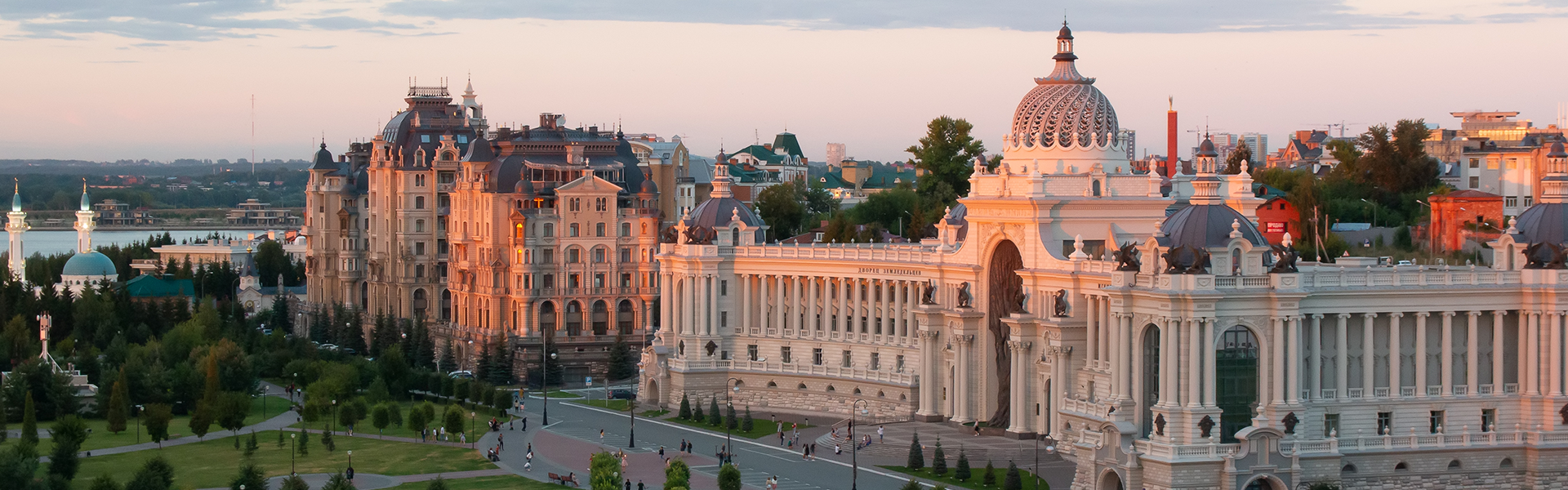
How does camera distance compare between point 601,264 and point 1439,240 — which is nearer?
point 1439,240

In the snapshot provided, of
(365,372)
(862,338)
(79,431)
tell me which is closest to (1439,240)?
(862,338)

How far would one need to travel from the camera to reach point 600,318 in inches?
6225

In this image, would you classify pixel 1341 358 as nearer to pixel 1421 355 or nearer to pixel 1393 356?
pixel 1393 356

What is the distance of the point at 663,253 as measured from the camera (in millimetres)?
131500

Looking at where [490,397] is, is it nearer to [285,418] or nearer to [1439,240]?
[285,418]

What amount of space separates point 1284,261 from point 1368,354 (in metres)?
6.98

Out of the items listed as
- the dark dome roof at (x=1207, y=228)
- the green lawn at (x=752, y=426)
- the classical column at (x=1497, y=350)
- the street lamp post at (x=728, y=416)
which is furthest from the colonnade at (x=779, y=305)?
the classical column at (x=1497, y=350)

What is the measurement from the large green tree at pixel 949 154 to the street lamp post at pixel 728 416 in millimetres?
55217

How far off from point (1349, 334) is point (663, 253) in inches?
1888

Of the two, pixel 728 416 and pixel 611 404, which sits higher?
pixel 728 416

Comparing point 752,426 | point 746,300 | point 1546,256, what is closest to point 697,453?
point 752,426

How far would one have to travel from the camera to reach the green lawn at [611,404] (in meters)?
131

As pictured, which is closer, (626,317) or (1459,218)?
(1459,218)

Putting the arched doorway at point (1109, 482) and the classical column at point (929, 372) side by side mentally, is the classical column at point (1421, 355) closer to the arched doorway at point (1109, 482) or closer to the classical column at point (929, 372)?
the arched doorway at point (1109, 482)
